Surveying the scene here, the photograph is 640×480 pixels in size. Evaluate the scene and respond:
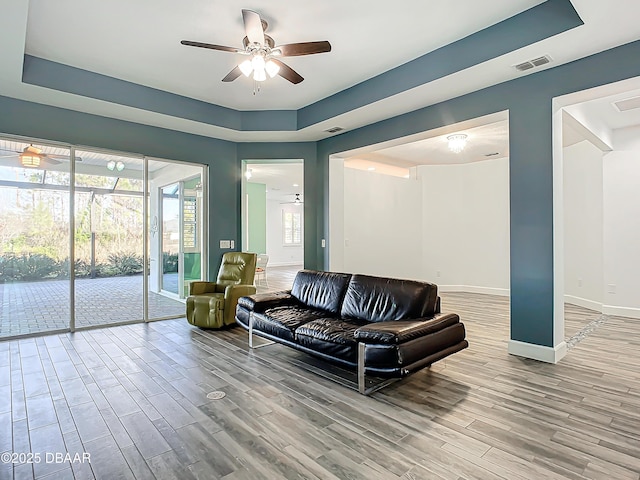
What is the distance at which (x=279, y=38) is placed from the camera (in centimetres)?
348

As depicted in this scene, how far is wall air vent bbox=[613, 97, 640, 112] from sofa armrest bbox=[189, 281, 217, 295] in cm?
599

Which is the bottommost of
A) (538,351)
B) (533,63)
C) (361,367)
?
(538,351)

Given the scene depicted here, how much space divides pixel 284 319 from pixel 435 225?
5.70 meters

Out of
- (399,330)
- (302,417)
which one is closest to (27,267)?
(302,417)

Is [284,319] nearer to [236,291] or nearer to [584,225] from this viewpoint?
[236,291]

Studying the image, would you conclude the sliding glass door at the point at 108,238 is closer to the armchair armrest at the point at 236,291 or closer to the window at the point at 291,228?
the armchair armrest at the point at 236,291

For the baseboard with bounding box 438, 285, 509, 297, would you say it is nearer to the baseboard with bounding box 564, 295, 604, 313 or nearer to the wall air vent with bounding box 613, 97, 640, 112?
the baseboard with bounding box 564, 295, 604, 313

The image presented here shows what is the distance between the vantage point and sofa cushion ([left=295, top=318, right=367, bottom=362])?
9.58ft

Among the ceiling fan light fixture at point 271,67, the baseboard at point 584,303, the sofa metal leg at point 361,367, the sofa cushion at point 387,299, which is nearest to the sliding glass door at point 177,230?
the ceiling fan light fixture at point 271,67

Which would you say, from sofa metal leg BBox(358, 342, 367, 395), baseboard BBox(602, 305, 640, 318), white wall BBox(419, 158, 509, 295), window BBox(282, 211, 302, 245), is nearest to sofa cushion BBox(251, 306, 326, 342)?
sofa metal leg BBox(358, 342, 367, 395)

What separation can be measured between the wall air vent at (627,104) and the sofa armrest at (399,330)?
12.7 ft

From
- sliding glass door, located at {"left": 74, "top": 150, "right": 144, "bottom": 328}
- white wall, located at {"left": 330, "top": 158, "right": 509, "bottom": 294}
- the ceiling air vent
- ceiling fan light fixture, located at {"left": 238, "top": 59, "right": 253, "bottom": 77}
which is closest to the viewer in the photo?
ceiling fan light fixture, located at {"left": 238, "top": 59, "right": 253, "bottom": 77}

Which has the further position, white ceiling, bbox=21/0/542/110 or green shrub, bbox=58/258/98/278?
green shrub, bbox=58/258/98/278

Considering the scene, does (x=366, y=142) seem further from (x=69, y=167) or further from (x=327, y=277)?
(x=69, y=167)
